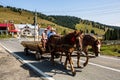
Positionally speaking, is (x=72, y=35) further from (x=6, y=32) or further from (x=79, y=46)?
(x=6, y=32)

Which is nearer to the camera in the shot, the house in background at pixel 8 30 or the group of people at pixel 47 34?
the group of people at pixel 47 34

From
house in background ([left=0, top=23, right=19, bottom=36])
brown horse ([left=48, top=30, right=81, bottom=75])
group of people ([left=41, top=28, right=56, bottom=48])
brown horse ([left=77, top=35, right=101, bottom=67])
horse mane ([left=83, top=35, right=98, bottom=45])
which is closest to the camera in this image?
brown horse ([left=48, top=30, right=81, bottom=75])

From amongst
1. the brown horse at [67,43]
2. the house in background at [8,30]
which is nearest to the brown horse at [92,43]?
the brown horse at [67,43]

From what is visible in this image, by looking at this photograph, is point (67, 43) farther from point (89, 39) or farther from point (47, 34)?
point (47, 34)

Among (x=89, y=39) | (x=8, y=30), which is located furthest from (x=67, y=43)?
(x=8, y=30)

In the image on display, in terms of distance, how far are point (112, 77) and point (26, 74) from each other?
13.3 ft

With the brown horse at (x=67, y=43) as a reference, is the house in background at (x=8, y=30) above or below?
above

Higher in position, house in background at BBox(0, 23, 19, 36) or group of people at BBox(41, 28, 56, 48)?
house in background at BBox(0, 23, 19, 36)

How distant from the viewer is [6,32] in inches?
4867

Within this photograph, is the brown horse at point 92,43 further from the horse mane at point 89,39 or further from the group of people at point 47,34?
the group of people at point 47,34

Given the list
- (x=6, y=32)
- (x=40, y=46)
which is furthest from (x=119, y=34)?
(x=40, y=46)

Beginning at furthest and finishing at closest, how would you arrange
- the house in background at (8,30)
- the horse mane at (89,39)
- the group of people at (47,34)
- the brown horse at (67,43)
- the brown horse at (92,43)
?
the house in background at (8,30)
the group of people at (47,34)
the horse mane at (89,39)
the brown horse at (92,43)
the brown horse at (67,43)

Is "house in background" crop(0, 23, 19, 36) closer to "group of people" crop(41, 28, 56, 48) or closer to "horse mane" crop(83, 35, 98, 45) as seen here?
"group of people" crop(41, 28, 56, 48)

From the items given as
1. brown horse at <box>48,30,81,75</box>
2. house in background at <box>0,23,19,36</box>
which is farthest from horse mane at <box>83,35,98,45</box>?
house in background at <box>0,23,19,36</box>
